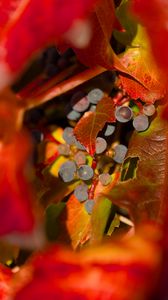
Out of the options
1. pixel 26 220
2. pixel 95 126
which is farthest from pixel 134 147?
pixel 26 220

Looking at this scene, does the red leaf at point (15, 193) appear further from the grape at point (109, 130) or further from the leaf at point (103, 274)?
the grape at point (109, 130)

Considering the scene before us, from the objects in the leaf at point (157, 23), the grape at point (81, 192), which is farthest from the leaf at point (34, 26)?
the grape at point (81, 192)

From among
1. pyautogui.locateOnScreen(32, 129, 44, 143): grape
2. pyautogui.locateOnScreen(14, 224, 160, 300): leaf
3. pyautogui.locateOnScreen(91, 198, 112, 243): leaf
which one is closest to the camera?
pyautogui.locateOnScreen(14, 224, 160, 300): leaf

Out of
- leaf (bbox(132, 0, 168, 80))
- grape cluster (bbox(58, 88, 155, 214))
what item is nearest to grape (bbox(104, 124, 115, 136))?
grape cluster (bbox(58, 88, 155, 214))

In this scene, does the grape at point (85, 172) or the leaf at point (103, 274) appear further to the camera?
the grape at point (85, 172)

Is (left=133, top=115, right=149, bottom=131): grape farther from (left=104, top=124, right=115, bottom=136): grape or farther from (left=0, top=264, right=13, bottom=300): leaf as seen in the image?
(left=0, top=264, right=13, bottom=300): leaf

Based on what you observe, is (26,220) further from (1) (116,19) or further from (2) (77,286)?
(1) (116,19)

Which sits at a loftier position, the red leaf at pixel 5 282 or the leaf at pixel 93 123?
the leaf at pixel 93 123

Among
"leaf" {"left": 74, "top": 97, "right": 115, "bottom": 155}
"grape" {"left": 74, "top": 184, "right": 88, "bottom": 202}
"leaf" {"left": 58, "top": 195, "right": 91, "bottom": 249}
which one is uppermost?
"leaf" {"left": 74, "top": 97, "right": 115, "bottom": 155}
